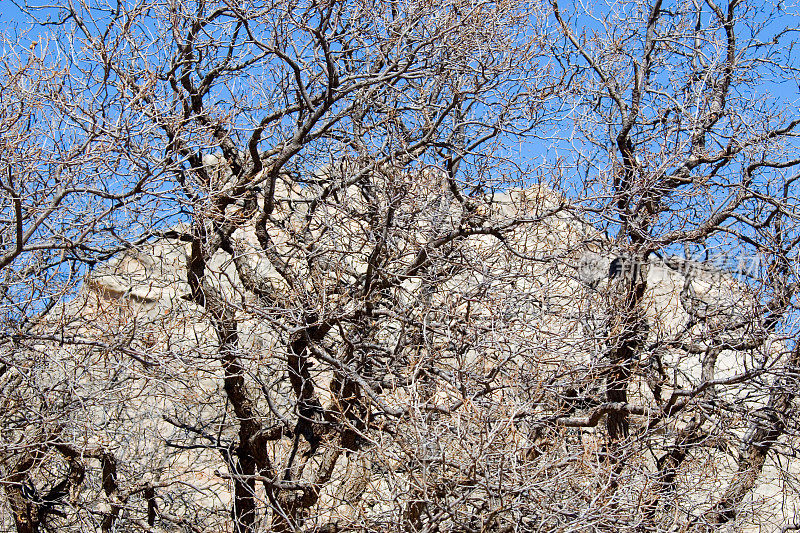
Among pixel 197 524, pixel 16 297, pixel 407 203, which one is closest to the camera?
pixel 16 297

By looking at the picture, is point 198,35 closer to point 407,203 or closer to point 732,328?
point 407,203

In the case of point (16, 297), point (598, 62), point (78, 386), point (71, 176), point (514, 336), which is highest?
point (598, 62)

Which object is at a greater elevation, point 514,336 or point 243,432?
point 514,336

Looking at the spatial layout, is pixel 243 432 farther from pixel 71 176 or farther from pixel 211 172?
pixel 71 176

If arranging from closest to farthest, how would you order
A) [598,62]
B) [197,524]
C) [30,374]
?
1. [30,374]
2. [197,524]
3. [598,62]

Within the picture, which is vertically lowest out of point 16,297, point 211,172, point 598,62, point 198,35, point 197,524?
point 197,524

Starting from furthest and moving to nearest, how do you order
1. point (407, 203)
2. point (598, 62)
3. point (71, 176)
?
point (598, 62)
point (407, 203)
point (71, 176)

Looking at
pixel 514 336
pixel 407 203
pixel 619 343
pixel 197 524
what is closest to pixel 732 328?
pixel 619 343

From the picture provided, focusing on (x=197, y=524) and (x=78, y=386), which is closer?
(x=78, y=386)

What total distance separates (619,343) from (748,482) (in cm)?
187

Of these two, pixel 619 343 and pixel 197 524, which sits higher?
pixel 619 343

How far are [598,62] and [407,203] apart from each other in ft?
11.9

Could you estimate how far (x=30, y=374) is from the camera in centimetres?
684

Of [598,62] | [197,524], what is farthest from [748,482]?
[197,524]
